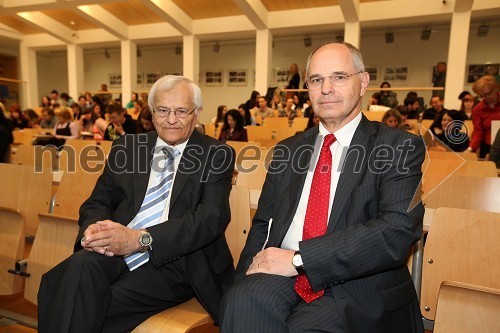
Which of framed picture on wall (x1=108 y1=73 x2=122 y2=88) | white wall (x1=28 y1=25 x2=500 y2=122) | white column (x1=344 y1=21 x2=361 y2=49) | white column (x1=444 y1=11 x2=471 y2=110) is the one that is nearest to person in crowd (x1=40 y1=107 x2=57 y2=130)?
white wall (x1=28 y1=25 x2=500 y2=122)

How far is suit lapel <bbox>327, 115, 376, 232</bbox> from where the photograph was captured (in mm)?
1350

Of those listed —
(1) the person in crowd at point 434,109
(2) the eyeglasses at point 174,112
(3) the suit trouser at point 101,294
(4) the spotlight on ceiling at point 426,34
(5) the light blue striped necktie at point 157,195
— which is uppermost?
(4) the spotlight on ceiling at point 426,34

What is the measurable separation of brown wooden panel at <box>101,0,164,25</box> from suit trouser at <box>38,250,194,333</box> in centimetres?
964

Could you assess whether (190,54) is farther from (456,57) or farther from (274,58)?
(456,57)

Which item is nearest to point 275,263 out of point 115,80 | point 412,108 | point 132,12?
point 412,108

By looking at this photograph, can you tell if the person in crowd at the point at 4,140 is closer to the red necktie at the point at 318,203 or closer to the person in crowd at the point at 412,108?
the red necktie at the point at 318,203

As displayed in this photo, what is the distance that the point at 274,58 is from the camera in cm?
1266

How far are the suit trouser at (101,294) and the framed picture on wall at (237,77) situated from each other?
39.3 ft

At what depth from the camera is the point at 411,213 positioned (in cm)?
127

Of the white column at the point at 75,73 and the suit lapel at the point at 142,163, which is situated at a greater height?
the white column at the point at 75,73

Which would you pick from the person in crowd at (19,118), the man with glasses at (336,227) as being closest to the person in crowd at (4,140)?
the man with glasses at (336,227)

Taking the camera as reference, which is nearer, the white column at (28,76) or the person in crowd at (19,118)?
the person in crowd at (19,118)

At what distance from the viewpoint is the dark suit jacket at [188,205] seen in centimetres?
157

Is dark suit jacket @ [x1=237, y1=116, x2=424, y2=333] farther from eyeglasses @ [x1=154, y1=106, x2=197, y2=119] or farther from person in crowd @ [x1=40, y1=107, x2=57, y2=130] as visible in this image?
person in crowd @ [x1=40, y1=107, x2=57, y2=130]
